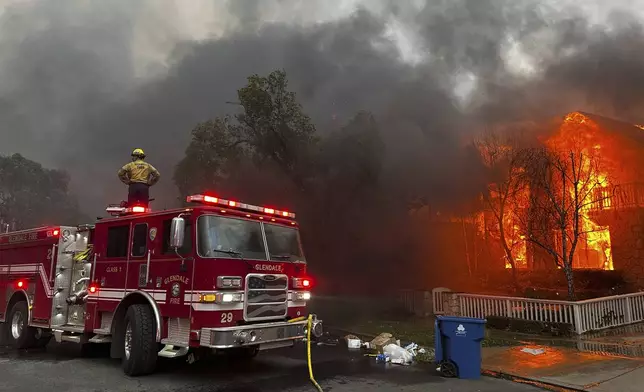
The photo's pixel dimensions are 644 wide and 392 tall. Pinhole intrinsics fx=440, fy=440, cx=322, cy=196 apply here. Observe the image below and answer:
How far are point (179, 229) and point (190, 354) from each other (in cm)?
164

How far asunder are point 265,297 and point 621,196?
12.1m

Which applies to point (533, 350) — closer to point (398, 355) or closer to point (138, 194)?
point (398, 355)

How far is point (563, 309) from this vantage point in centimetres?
897

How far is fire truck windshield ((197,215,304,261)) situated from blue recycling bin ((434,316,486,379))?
7.21ft

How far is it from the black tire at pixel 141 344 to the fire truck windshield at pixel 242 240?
1238mm

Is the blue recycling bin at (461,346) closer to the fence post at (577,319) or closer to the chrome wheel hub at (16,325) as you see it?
the fence post at (577,319)

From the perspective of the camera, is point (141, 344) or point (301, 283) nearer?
point (141, 344)

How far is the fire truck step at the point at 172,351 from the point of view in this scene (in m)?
5.14

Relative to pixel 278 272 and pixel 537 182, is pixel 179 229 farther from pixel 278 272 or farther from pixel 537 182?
pixel 537 182

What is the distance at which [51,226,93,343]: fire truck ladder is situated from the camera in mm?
6746

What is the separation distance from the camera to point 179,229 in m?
5.07

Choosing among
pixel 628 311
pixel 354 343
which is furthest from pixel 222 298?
pixel 628 311

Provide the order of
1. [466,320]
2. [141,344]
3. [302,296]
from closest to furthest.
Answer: [141,344] < [466,320] < [302,296]

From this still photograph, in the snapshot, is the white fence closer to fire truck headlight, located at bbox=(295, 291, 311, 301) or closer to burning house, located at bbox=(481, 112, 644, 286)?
burning house, located at bbox=(481, 112, 644, 286)
